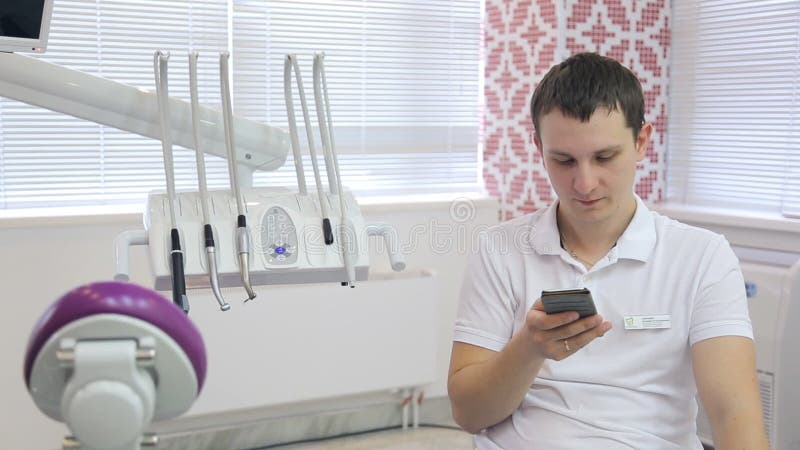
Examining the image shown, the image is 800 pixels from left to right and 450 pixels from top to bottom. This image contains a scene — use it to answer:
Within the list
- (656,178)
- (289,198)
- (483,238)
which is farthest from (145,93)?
(656,178)

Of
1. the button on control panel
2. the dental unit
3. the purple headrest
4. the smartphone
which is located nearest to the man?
the smartphone

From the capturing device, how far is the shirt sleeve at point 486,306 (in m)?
1.59

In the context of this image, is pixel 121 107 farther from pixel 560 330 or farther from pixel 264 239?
pixel 560 330

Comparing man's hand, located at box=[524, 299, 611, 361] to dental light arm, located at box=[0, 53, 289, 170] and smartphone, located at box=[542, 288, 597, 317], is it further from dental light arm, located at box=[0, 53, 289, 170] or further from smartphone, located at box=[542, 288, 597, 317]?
dental light arm, located at box=[0, 53, 289, 170]

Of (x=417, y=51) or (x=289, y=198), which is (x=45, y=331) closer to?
(x=289, y=198)

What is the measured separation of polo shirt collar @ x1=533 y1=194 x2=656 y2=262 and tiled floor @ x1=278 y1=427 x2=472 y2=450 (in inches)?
71.7

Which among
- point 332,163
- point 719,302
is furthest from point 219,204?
point 719,302

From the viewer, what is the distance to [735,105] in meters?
3.30

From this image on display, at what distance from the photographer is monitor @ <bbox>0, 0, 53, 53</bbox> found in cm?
123

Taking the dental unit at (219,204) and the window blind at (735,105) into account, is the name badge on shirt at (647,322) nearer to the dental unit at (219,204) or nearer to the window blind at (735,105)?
the dental unit at (219,204)

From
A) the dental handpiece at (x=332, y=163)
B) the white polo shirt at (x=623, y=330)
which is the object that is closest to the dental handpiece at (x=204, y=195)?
the dental handpiece at (x=332, y=163)

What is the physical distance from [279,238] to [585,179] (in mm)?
532

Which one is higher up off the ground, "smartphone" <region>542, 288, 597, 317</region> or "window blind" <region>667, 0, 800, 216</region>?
"window blind" <region>667, 0, 800, 216</region>

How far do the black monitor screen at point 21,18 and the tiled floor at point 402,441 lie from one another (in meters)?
2.31
